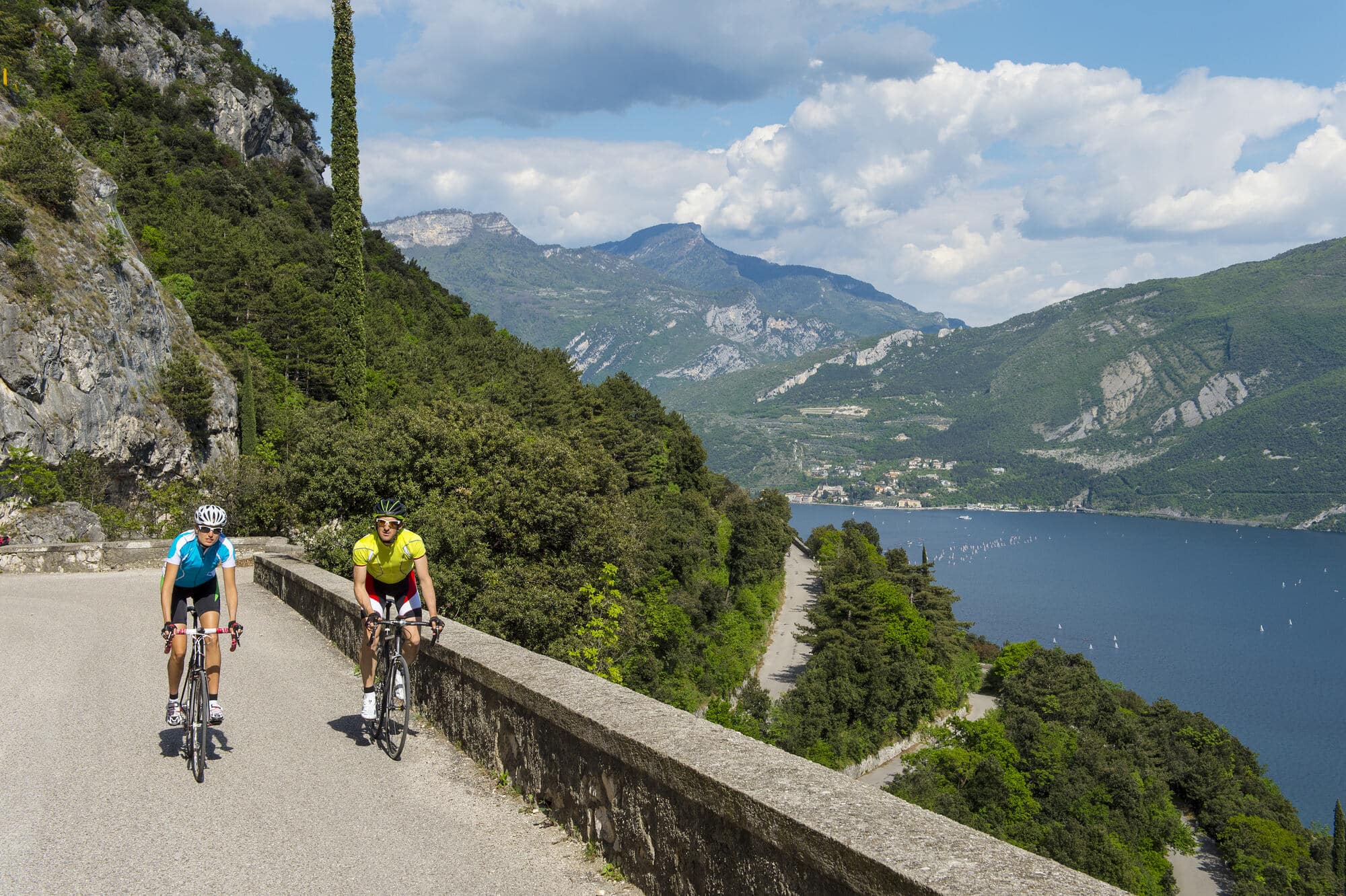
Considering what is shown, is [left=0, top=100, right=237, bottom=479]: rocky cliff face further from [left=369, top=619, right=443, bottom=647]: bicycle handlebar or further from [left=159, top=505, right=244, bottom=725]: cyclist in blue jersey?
[left=369, top=619, right=443, bottom=647]: bicycle handlebar

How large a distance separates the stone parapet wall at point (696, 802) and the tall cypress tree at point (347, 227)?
132 feet

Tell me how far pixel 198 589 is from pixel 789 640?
85.3m

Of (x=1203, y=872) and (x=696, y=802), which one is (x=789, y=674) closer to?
(x=1203, y=872)

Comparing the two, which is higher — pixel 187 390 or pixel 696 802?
pixel 187 390

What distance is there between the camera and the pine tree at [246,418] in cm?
4534

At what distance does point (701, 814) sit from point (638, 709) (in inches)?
46.1

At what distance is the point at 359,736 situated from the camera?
24.8ft

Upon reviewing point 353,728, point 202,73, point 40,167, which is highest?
point 202,73

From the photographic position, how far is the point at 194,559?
6.87 meters

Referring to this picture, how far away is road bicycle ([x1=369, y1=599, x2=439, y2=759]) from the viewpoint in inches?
277

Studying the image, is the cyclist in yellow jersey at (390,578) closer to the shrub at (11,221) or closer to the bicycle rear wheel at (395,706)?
the bicycle rear wheel at (395,706)

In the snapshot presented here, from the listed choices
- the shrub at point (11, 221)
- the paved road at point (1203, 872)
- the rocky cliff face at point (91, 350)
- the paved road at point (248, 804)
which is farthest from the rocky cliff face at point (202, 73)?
the paved road at point (1203, 872)

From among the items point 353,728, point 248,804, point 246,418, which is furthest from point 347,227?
point 248,804

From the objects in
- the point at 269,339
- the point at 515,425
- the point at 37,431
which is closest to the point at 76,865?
the point at 515,425
